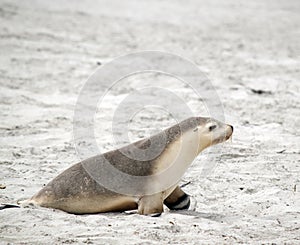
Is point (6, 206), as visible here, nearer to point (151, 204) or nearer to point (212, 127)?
point (151, 204)

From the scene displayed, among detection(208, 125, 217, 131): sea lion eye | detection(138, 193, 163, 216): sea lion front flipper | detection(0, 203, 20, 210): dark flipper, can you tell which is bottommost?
detection(0, 203, 20, 210): dark flipper

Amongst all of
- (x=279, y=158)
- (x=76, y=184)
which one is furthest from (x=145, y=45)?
(x=76, y=184)

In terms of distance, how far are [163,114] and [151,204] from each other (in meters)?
2.52

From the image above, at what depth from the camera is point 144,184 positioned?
400cm

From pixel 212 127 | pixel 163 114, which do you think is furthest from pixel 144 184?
pixel 163 114

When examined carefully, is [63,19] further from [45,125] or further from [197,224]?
[197,224]

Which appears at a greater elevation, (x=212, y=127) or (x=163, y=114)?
(x=212, y=127)

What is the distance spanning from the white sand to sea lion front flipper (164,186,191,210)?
0.10 m

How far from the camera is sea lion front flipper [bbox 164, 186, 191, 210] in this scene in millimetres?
4129

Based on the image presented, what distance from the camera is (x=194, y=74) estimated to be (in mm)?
7742

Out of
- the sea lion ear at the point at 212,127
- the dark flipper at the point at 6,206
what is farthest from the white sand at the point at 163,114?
the sea lion ear at the point at 212,127

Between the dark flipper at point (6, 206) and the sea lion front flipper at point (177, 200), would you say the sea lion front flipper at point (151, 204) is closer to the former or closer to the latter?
the sea lion front flipper at point (177, 200)

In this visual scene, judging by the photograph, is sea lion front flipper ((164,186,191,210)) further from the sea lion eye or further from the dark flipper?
the dark flipper

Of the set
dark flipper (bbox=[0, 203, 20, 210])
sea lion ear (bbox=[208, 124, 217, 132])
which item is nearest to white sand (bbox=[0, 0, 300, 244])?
dark flipper (bbox=[0, 203, 20, 210])
